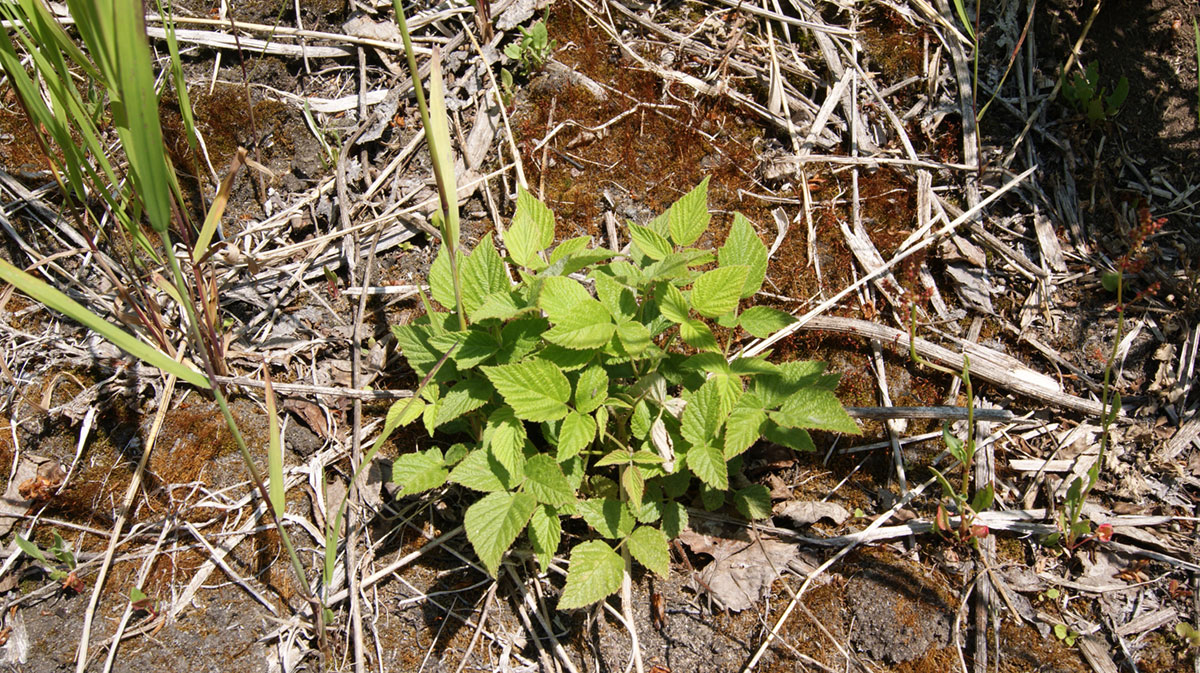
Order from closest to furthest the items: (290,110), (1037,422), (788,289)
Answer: (1037,422)
(788,289)
(290,110)

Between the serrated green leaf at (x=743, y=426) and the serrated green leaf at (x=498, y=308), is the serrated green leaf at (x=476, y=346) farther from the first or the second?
the serrated green leaf at (x=743, y=426)

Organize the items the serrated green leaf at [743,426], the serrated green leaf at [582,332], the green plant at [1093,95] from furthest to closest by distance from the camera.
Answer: the green plant at [1093,95] → the serrated green leaf at [743,426] → the serrated green leaf at [582,332]

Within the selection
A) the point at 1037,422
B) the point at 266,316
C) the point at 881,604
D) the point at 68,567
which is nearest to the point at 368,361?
the point at 266,316

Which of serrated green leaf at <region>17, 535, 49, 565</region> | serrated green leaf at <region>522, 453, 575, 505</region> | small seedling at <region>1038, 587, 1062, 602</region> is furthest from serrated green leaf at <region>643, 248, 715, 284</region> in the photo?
serrated green leaf at <region>17, 535, 49, 565</region>

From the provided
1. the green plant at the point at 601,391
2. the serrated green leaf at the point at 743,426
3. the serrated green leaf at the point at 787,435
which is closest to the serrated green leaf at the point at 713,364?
the green plant at the point at 601,391

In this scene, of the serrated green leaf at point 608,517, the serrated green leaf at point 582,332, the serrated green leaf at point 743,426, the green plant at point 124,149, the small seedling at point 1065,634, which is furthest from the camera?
the small seedling at point 1065,634

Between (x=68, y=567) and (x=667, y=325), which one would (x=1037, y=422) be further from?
(x=68, y=567)
